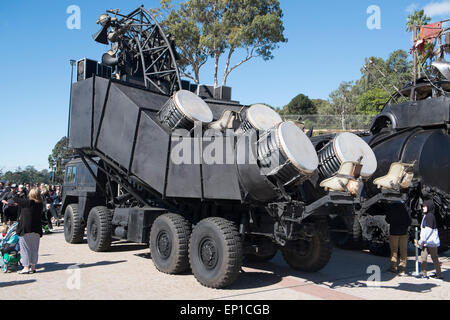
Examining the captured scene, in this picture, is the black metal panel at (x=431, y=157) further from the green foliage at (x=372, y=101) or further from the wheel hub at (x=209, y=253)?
the green foliage at (x=372, y=101)

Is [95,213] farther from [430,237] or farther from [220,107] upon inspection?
[430,237]

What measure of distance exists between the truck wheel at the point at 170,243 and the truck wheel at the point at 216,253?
16.2 inches

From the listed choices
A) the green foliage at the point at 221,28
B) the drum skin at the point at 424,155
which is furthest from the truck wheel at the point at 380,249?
the green foliage at the point at 221,28

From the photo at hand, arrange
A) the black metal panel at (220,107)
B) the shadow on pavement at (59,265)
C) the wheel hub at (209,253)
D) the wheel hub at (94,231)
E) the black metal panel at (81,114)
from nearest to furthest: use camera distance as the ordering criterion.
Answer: the wheel hub at (209,253) < the shadow on pavement at (59,265) < the black metal panel at (81,114) < the black metal panel at (220,107) < the wheel hub at (94,231)

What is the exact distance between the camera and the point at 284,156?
20.4 ft

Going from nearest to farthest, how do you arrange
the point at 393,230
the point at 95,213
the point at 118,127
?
the point at 393,230, the point at 118,127, the point at 95,213

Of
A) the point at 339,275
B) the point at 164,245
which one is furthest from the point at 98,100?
the point at 339,275

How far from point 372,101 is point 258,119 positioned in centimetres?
4103

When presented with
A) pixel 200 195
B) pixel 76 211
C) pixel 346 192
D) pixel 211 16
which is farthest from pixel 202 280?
pixel 211 16

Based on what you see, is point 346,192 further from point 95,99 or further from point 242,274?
point 95,99

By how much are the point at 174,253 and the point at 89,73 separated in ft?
21.0

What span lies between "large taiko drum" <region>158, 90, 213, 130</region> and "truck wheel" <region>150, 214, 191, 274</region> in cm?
190

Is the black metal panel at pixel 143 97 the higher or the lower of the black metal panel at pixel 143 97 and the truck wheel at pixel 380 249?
the higher

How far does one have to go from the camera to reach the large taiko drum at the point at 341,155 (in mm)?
7111
